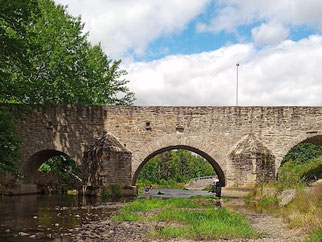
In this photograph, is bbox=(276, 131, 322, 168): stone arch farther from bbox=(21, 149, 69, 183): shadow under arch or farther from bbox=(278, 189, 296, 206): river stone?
bbox=(21, 149, 69, 183): shadow under arch

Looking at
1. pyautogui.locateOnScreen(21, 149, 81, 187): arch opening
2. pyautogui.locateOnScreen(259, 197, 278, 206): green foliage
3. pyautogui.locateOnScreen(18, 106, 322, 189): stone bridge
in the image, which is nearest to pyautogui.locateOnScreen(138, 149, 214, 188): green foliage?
pyautogui.locateOnScreen(21, 149, 81, 187): arch opening

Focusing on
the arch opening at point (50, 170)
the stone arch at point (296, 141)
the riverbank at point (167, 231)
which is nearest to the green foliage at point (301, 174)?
the stone arch at point (296, 141)

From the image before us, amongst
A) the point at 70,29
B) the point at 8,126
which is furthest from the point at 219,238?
the point at 70,29

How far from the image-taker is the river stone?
1180 centimetres

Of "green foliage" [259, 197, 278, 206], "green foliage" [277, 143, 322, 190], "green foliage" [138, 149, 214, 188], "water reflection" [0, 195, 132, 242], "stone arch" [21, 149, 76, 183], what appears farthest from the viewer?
"green foliage" [138, 149, 214, 188]

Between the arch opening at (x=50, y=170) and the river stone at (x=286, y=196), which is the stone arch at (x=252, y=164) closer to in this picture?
the river stone at (x=286, y=196)

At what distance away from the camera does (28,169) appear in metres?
19.2

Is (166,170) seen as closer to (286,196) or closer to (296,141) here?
(296,141)

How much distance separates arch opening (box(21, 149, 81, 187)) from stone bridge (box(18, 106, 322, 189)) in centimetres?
84

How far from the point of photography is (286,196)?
12.7 m

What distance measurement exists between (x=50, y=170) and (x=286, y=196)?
51.9ft

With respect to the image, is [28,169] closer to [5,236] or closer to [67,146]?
[67,146]

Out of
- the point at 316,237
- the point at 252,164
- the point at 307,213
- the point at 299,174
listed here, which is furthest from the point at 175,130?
the point at 316,237

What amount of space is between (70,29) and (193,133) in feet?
34.8
